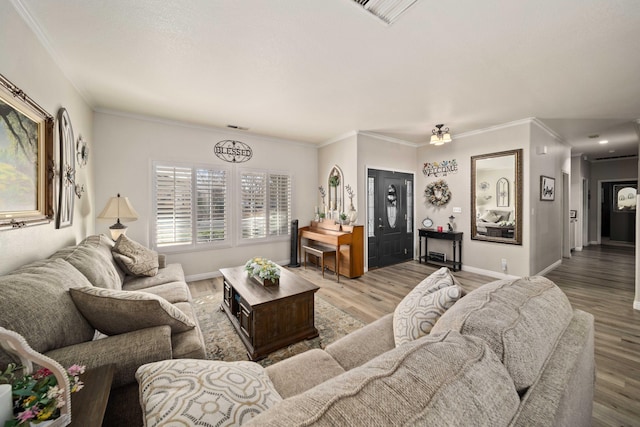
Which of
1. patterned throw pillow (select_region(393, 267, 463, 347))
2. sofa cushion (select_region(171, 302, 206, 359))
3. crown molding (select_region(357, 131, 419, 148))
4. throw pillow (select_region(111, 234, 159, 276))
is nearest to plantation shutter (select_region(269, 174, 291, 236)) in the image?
crown molding (select_region(357, 131, 419, 148))

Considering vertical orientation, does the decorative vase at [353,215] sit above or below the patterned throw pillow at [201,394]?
above

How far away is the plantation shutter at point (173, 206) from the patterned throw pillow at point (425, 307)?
3.79 metres

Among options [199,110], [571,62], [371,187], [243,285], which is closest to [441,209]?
[371,187]

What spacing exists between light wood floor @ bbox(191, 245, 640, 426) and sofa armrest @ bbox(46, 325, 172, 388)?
2.14 meters

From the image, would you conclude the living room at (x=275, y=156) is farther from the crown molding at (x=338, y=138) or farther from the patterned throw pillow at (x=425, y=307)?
the patterned throw pillow at (x=425, y=307)

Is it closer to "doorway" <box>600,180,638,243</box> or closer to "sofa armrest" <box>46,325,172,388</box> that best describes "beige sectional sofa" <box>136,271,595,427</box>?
"sofa armrest" <box>46,325,172,388</box>

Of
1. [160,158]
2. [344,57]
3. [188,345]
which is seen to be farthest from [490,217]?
[160,158]

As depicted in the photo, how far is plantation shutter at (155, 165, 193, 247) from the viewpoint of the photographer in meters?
3.88

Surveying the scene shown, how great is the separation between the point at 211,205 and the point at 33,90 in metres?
2.57

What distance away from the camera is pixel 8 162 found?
1.52 metres

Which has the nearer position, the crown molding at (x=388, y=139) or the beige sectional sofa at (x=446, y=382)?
the beige sectional sofa at (x=446, y=382)

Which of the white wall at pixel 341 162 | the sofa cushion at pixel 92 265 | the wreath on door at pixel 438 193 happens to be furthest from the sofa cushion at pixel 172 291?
the wreath on door at pixel 438 193

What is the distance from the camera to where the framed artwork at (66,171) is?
2.21 metres

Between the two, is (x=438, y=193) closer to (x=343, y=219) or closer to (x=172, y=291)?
(x=343, y=219)
